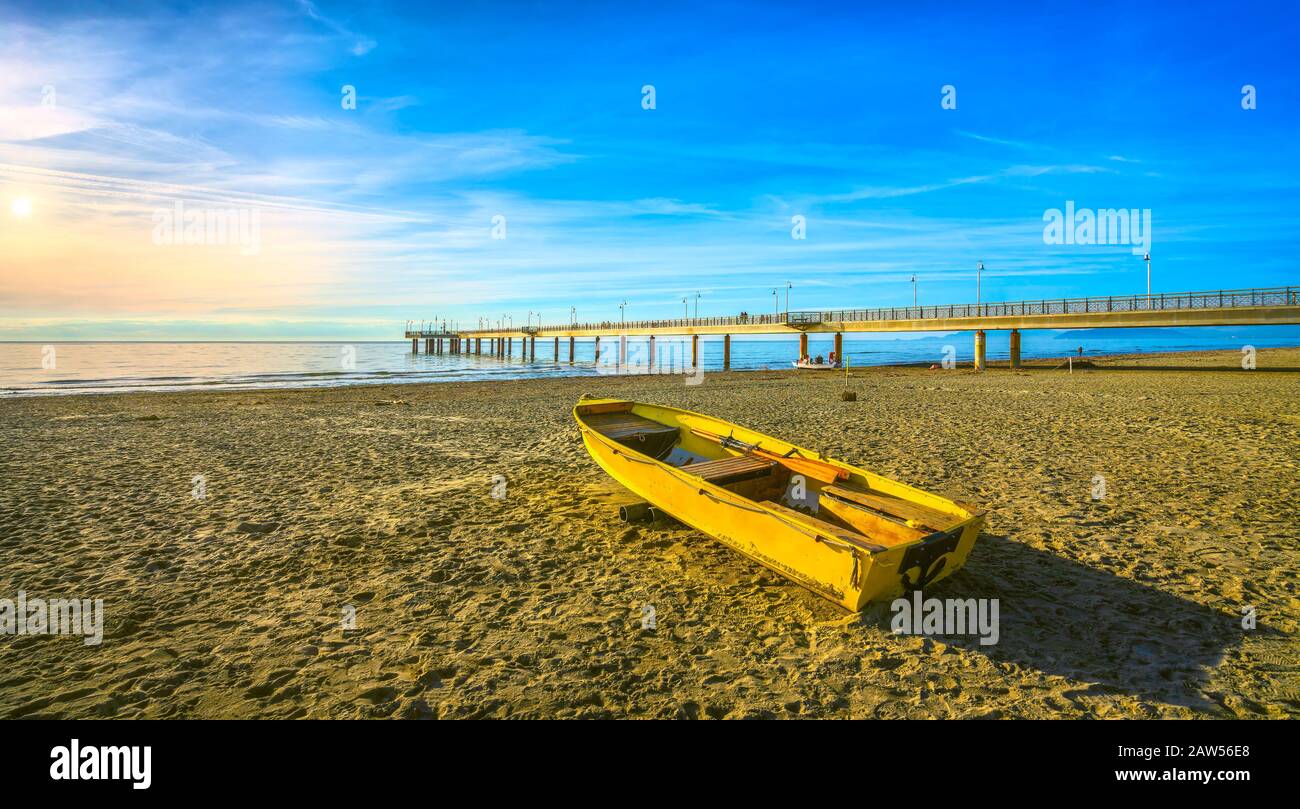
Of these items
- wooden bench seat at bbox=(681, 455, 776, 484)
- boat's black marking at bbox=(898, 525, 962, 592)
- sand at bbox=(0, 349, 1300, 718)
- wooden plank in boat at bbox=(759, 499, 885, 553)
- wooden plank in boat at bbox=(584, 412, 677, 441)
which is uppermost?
wooden plank in boat at bbox=(584, 412, 677, 441)

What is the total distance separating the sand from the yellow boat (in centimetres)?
45

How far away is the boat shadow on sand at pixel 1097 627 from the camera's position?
4.28m

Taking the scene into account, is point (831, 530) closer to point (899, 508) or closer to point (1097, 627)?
point (899, 508)

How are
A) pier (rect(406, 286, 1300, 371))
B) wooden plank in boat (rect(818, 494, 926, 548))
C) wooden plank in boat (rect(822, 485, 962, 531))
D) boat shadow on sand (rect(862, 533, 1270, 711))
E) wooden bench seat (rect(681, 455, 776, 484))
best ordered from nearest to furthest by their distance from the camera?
boat shadow on sand (rect(862, 533, 1270, 711)), wooden plank in boat (rect(818, 494, 926, 548)), wooden plank in boat (rect(822, 485, 962, 531)), wooden bench seat (rect(681, 455, 776, 484)), pier (rect(406, 286, 1300, 371))

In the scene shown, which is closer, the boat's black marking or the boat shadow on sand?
the boat shadow on sand

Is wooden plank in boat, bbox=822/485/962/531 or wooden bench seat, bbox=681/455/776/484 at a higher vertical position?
wooden bench seat, bbox=681/455/776/484

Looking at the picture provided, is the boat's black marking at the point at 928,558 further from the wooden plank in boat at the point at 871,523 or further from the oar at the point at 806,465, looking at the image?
the oar at the point at 806,465

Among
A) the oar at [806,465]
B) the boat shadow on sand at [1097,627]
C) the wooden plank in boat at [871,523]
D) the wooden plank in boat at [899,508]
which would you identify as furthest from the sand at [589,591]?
the oar at [806,465]

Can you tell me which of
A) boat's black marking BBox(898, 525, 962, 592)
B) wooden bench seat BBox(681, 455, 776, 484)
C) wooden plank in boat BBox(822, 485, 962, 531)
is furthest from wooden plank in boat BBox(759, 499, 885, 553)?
wooden bench seat BBox(681, 455, 776, 484)

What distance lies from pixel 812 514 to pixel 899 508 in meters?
1.16

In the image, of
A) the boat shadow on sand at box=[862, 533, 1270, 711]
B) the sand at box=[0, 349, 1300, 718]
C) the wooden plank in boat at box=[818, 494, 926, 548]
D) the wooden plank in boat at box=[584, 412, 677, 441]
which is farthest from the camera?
the wooden plank in boat at box=[584, 412, 677, 441]

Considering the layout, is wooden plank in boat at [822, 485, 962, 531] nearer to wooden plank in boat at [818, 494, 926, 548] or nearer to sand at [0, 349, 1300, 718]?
wooden plank in boat at [818, 494, 926, 548]

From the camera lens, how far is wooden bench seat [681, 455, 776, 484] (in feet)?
24.2
